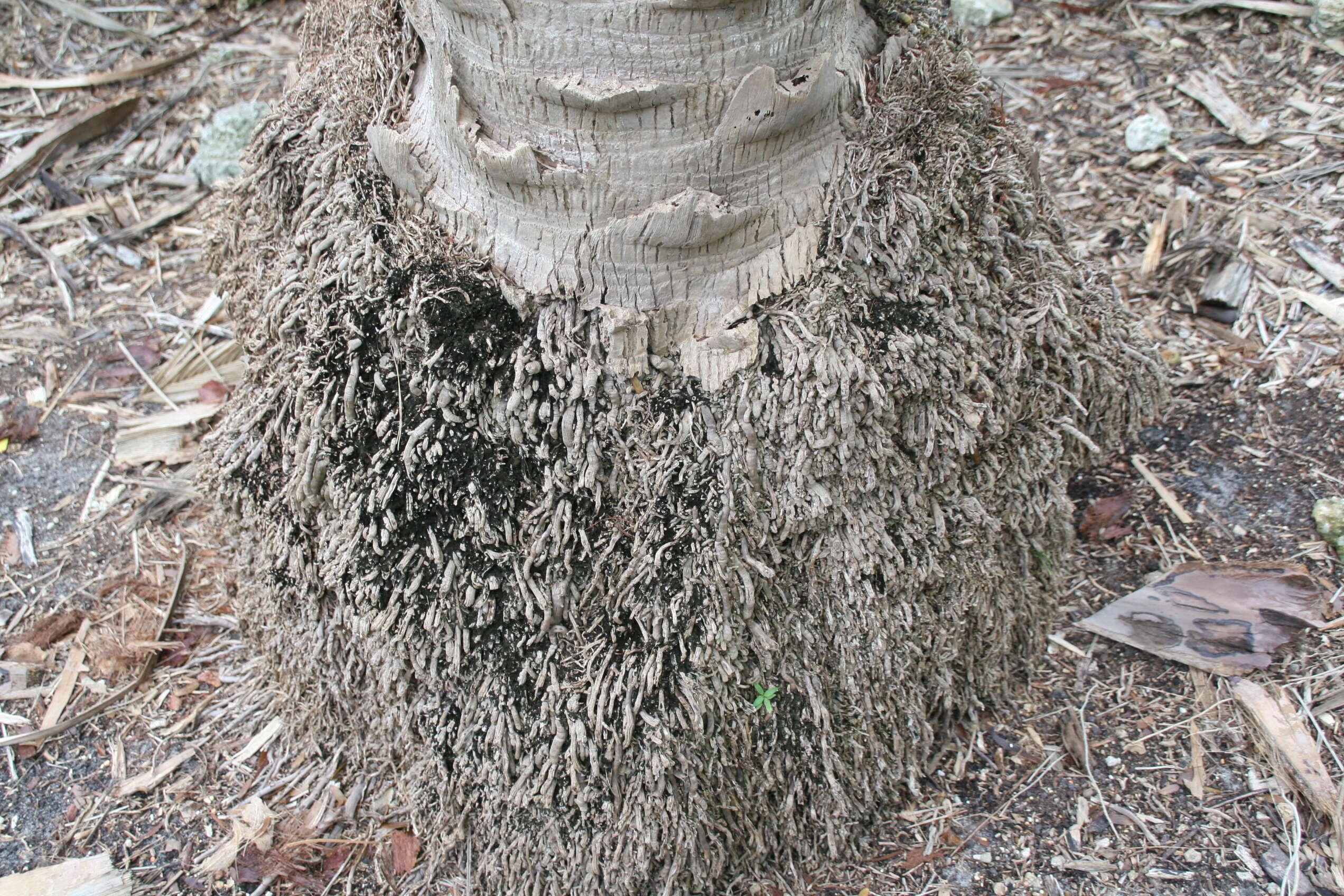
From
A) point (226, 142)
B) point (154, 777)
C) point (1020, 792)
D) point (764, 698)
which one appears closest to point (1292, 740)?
point (1020, 792)

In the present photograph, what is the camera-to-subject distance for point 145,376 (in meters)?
3.24

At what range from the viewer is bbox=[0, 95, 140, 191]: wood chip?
3.78 m

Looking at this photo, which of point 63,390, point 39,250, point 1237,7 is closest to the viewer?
point 63,390

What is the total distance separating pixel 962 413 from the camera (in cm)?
190

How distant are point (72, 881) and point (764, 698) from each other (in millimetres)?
1564

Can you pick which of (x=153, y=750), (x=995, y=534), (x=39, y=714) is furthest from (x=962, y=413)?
(x=39, y=714)

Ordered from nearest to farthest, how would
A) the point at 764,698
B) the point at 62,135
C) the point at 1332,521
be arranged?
the point at 764,698
the point at 1332,521
the point at 62,135

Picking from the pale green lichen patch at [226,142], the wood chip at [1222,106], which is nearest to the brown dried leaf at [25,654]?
the pale green lichen patch at [226,142]

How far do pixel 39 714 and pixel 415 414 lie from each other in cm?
147

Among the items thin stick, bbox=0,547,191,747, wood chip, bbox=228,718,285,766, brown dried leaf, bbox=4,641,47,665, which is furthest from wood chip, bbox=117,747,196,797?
brown dried leaf, bbox=4,641,47,665

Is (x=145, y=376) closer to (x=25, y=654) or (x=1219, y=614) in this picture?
(x=25, y=654)

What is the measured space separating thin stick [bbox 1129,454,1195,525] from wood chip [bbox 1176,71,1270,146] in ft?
4.25

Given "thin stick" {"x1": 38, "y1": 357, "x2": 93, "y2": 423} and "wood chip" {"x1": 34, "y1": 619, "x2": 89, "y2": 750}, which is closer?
"wood chip" {"x1": 34, "y1": 619, "x2": 89, "y2": 750}

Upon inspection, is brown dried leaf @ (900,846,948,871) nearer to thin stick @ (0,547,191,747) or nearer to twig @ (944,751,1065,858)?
twig @ (944,751,1065,858)
